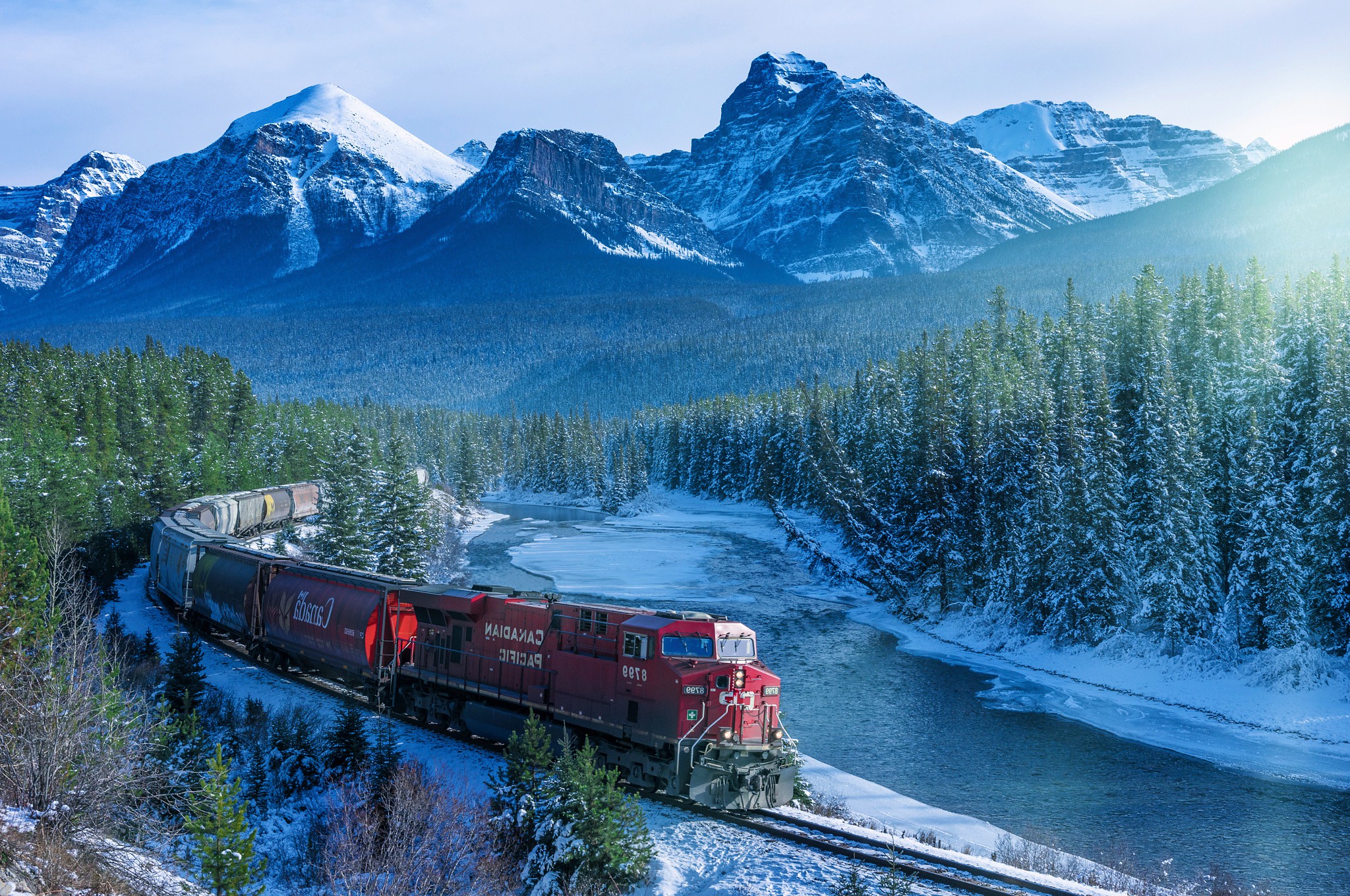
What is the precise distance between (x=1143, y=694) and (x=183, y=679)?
4261cm

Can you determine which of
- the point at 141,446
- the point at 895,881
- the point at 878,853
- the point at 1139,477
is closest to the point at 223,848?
the point at 895,881

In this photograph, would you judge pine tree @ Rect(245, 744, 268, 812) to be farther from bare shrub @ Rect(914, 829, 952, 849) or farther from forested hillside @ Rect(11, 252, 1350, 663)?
forested hillside @ Rect(11, 252, 1350, 663)

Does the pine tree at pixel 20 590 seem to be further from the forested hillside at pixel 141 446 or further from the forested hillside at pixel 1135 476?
the forested hillside at pixel 1135 476

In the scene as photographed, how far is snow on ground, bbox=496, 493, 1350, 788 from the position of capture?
119 feet

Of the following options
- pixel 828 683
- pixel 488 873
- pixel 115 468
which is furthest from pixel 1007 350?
pixel 115 468

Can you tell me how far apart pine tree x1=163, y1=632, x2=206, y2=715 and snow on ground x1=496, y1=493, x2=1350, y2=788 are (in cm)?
3415

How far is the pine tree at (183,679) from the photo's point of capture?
26094 mm

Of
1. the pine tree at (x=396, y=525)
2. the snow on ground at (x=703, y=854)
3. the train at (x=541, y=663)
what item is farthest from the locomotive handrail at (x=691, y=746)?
the pine tree at (x=396, y=525)

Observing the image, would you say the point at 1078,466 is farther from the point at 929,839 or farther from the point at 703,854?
the point at 703,854

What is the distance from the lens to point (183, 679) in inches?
1051

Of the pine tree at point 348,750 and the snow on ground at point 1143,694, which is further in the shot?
the snow on ground at point 1143,694

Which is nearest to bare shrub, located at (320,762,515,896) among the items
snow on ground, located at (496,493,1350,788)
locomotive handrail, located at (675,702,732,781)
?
locomotive handrail, located at (675,702,732,781)

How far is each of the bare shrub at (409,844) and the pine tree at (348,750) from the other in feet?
5.77

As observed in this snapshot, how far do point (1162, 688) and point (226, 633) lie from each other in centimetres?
4637
